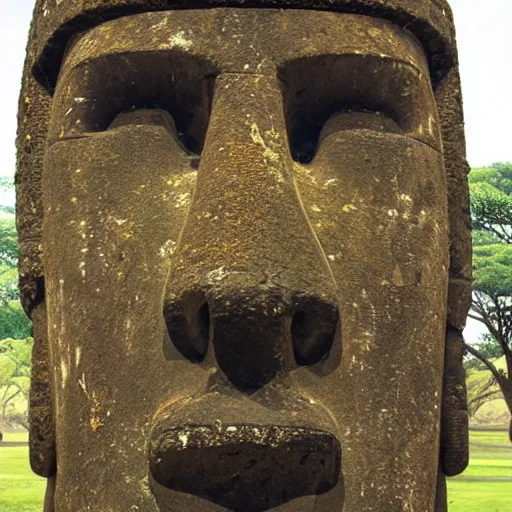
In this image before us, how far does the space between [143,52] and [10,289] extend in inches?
622

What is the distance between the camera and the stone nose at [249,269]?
1881 millimetres

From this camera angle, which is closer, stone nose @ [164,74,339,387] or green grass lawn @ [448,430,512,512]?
stone nose @ [164,74,339,387]

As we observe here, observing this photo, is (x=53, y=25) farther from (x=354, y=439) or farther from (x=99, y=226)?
(x=354, y=439)

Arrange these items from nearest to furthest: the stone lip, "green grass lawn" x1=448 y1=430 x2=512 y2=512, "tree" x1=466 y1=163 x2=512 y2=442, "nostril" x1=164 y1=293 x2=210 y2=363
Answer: the stone lip, "nostril" x1=164 y1=293 x2=210 y2=363, "green grass lawn" x1=448 y1=430 x2=512 y2=512, "tree" x1=466 y1=163 x2=512 y2=442

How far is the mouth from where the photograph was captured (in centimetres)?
180

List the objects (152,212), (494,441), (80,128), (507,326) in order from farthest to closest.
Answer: (494,441)
(507,326)
(80,128)
(152,212)

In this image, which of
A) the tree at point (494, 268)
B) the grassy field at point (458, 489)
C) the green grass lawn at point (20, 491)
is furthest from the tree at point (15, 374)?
the tree at point (494, 268)

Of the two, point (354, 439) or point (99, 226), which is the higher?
point (99, 226)

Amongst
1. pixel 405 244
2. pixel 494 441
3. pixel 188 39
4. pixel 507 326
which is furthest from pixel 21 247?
pixel 494 441

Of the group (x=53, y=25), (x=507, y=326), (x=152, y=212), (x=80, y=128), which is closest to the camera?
(x=152, y=212)

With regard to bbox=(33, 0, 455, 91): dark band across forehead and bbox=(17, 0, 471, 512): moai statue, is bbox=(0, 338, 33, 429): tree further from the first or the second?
bbox=(17, 0, 471, 512): moai statue

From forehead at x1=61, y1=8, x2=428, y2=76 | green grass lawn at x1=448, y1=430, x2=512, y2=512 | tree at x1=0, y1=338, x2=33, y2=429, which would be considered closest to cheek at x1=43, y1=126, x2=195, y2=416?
forehead at x1=61, y1=8, x2=428, y2=76

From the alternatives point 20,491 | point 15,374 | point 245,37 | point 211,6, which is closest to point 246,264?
point 245,37

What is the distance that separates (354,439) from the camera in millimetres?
2002
